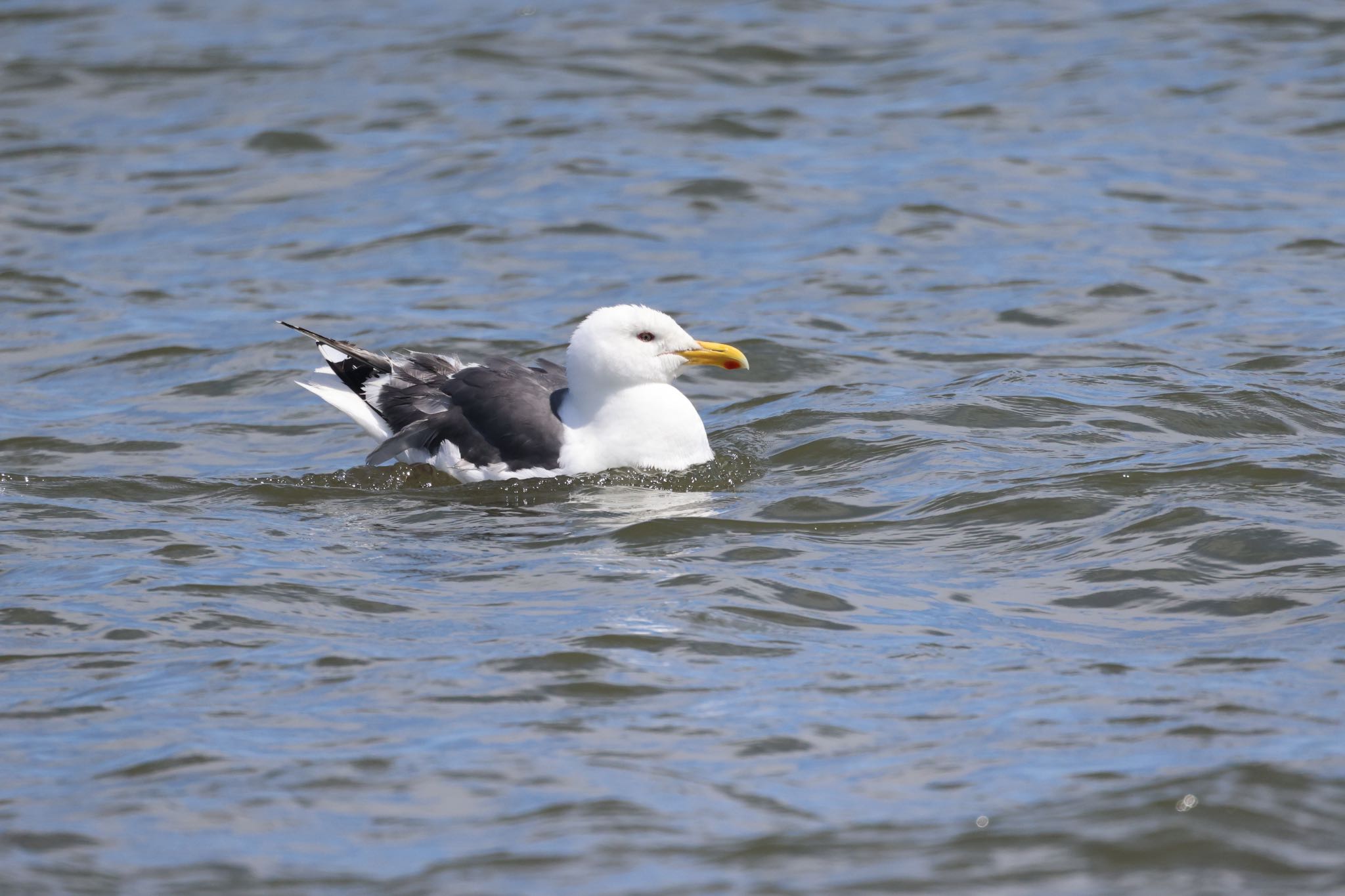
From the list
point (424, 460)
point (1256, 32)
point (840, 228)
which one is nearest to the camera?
point (424, 460)

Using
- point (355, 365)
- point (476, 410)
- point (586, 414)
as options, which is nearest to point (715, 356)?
point (586, 414)

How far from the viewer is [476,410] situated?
353 inches

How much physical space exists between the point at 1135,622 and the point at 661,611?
1.77m

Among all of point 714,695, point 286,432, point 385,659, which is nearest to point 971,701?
point 714,695

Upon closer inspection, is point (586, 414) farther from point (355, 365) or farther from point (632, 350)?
point (355, 365)

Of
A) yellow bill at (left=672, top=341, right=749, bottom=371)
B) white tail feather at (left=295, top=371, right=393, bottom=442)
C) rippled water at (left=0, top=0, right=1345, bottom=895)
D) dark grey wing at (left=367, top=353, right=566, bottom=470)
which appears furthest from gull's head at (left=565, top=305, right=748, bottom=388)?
white tail feather at (left=295, top=371, right=393, bottom=442)

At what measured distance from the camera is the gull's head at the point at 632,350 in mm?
8734

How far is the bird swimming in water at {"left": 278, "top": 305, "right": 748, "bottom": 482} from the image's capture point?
8727 mm

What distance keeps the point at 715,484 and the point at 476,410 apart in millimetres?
1296

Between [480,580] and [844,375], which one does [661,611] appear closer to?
[480,580]

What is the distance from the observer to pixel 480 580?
7227 millimetres

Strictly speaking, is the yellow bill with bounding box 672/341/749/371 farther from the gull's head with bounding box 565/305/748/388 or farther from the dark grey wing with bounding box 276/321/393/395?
the dark grey wing with bounding box 276/321/393/395

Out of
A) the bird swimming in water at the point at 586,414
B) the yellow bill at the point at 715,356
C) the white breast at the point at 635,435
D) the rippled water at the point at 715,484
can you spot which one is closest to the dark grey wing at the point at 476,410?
the bird swimming in water at the point at 586,414

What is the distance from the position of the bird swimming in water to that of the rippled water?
0.61 ft
